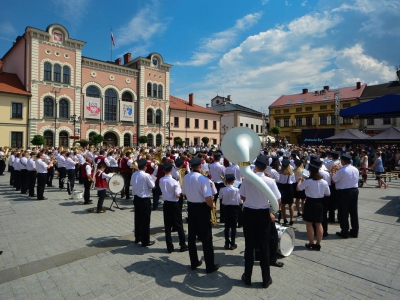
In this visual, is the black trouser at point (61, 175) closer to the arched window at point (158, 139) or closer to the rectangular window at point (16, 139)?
the rectangular window at point (16, 139)

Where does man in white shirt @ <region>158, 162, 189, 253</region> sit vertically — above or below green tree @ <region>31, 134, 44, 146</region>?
below

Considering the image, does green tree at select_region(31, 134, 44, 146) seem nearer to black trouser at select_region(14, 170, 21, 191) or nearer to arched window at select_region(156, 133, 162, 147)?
black trouser at select_region(14, 170, 21, 191)

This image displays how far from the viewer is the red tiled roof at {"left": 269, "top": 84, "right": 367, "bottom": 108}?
5134 cm

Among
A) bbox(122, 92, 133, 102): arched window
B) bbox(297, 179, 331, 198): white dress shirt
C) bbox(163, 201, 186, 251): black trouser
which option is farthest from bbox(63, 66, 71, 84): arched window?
bbox(297, 179, 331, 198): white dress shirt

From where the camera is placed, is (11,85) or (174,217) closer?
(174,217)

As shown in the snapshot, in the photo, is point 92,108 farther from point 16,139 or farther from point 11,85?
point 16,139

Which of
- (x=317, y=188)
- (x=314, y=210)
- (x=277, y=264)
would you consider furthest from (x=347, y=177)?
(x=277, y=264)

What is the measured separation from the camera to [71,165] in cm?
1198

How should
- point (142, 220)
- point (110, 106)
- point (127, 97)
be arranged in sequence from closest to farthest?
1. point (142, 220)
2. point (110, 106)
3. point (127, 97)

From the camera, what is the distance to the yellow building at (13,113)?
91.6 ft

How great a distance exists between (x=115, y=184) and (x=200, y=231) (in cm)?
508

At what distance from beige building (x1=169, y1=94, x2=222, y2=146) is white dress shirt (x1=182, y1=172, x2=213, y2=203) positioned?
3979 centimetres

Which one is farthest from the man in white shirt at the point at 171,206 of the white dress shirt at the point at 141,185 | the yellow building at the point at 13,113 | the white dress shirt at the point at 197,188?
the yellow building at the point at 13,113

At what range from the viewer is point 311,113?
5531cm
